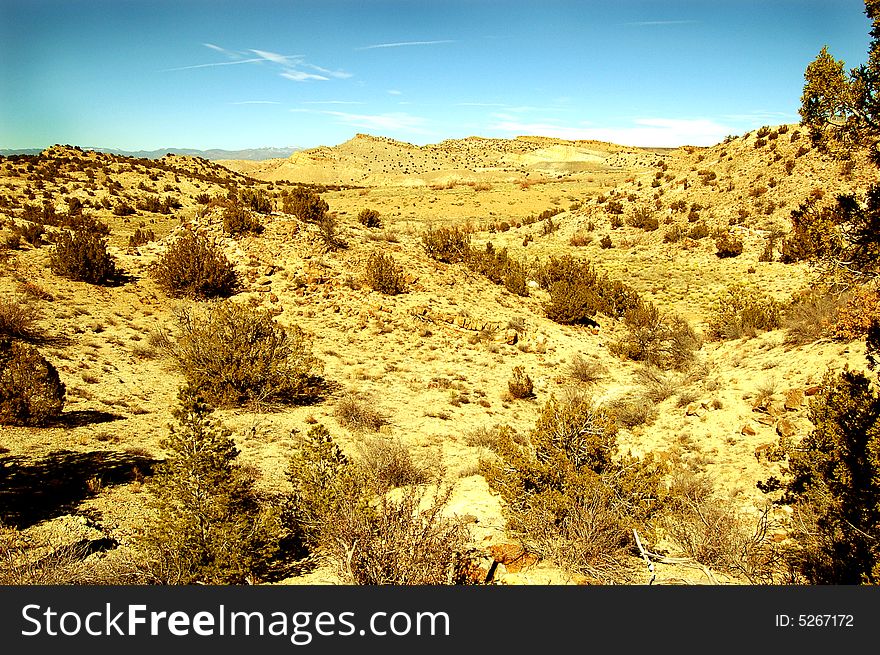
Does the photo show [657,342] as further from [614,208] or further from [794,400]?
[614,208]

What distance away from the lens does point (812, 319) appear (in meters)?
9.55

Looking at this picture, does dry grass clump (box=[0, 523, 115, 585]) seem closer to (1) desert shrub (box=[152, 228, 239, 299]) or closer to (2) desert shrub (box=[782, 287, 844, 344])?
(1) desert shrub (box=[152, 228, 239, 299])

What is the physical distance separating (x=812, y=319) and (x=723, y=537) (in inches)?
283

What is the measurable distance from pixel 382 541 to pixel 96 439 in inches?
199

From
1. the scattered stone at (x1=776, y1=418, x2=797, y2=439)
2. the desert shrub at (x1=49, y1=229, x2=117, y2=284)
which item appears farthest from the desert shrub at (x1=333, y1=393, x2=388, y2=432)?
the desert shrub at (x1=49, y1=229, x2=117, y2=284)

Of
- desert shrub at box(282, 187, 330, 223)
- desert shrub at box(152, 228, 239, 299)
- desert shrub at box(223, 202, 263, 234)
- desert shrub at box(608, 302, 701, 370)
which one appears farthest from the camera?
desert shrub at box(282, 187, 330, 223)

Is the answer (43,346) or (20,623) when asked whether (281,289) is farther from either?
(20,623)

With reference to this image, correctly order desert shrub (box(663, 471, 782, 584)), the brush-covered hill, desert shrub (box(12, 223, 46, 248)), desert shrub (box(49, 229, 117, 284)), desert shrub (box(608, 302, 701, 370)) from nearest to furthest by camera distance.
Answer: desert shrub (box(663, 471, 782, 584)) < the brush-covered hill < desert shrub (box(608, 302, 701, 370)) < desert shrub (box(49, 229, 117, 284)) < desert shrub (box(12, 223, 46, 248))

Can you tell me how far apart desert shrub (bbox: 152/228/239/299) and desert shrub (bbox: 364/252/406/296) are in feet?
12.7

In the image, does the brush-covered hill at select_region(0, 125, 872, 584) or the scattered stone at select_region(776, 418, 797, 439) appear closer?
the brush-covered hill at select_region(0, 125, 872, 584)

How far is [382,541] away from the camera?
3.93 meters

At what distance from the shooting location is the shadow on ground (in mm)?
4895

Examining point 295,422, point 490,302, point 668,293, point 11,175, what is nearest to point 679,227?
point 668,293

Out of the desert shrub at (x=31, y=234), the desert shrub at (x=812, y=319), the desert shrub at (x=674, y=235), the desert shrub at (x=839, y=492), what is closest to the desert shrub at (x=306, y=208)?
the desert shrub at (x=31, y=234)
